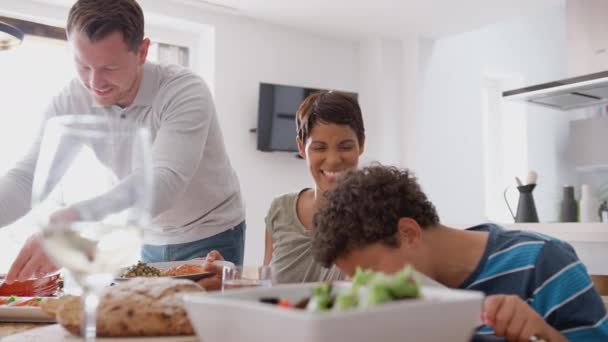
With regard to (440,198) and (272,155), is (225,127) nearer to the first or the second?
(272,155)

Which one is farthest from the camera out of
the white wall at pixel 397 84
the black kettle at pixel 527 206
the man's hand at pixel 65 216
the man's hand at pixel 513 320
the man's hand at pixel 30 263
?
the white wall at pixel 397 84

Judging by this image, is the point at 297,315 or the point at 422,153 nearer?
the point at 297,315

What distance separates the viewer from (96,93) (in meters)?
1.17

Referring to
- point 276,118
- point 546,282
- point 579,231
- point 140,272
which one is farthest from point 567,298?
point 276,118

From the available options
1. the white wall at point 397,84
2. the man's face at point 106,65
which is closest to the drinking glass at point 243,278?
the man's face at point 106,65

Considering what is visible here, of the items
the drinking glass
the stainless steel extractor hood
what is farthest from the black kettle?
the drinking glass

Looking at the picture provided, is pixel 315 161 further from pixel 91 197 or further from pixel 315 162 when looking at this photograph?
pixel 91 197

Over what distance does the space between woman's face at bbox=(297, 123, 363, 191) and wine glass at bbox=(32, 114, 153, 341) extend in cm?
91

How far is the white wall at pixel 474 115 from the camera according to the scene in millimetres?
4859

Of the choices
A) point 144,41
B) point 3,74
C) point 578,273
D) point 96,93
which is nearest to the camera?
point 578,273

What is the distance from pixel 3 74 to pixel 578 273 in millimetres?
3346

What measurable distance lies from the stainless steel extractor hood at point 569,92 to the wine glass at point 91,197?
3396mm

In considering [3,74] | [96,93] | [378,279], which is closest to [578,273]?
[378,279]

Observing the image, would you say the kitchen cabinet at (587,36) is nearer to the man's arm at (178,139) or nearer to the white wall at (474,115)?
the white wall at (474,115)
